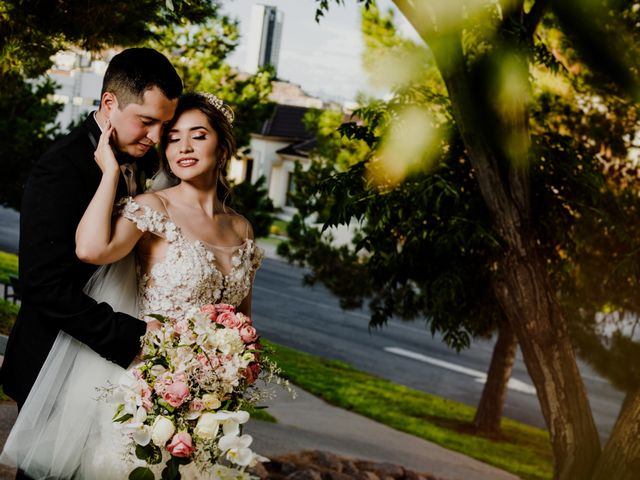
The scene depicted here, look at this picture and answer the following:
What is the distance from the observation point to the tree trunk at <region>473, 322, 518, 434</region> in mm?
10547

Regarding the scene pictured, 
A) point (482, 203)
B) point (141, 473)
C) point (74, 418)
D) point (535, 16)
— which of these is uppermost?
point (535, 16)

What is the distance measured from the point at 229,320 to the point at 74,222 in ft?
2.11

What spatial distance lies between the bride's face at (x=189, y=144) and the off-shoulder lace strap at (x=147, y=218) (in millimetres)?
234

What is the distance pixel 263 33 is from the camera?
2079 inches

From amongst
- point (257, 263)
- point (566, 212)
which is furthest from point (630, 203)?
point (257, 263)

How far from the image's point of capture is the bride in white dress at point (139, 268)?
3035 mm

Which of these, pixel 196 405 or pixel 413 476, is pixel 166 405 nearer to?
pixel 196 405

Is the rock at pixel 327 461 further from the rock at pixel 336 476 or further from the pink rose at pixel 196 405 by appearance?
the pink rose at pixel 196 405

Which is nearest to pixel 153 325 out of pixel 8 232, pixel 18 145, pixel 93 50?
pixel 93 50

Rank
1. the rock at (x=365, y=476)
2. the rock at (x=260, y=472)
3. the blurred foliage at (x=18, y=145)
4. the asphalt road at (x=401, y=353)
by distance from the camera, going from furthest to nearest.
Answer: the asphalt road at (x=401, y=353) < the blurred foliage at (x=18, y=145) < the rock at (x=365, y=476) < the rock at (x=260, y=472)

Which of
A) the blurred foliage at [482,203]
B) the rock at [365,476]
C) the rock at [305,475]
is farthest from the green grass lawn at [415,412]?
the rock at [305,475]

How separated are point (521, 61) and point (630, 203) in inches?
104

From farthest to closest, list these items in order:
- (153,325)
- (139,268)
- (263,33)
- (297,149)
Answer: (263,33)
(297,149)
(139,268)
(153,325)

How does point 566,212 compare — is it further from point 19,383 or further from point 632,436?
point 19,383
